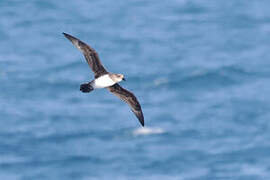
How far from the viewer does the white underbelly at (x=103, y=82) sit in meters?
23.5

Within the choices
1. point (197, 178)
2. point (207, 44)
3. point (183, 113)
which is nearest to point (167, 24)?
point (207, 44)

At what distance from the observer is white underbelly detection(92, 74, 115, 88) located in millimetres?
23453

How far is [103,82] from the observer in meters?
23.6

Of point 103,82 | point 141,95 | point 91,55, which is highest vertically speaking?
point 141,95

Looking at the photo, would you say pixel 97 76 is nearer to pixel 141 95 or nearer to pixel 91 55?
pixel 91 55

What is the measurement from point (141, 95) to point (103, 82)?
40106mm

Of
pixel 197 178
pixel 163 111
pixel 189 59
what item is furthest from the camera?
pixel 189 59

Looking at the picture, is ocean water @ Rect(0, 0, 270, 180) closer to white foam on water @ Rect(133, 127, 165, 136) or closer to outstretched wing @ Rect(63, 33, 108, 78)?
white foam on water @ Rect(133, 127, 165, 136)

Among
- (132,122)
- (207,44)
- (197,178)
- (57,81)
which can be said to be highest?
(207,44)

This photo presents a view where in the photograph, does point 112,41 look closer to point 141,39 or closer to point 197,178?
point 141,39

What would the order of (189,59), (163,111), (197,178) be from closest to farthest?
1. (197,178)
2. (163,111)
3. (189,59)

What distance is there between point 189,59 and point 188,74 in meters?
1.87

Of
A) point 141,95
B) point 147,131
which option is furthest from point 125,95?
point 147,131

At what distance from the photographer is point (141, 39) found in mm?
69562
